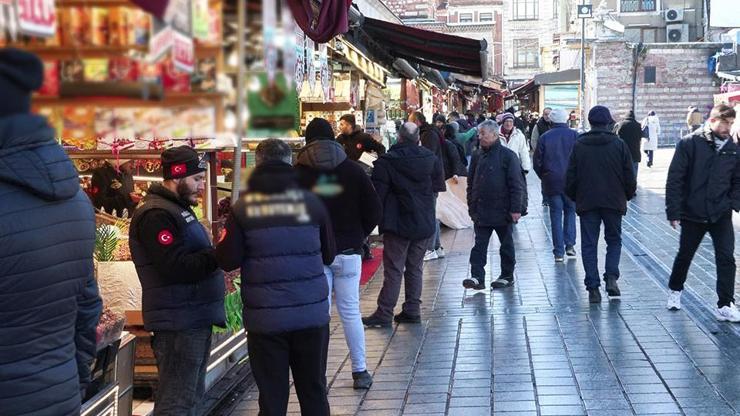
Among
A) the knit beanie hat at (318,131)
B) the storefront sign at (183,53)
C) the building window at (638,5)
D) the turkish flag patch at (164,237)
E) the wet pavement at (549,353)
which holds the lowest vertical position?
the wet pavement at (549,353)

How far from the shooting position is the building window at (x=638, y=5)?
5894cm

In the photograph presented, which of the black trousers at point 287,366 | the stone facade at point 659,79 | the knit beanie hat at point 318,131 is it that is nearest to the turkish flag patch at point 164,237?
the black trousers at point 287,366

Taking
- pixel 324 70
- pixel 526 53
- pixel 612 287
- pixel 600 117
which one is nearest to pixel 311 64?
pixel 324 70

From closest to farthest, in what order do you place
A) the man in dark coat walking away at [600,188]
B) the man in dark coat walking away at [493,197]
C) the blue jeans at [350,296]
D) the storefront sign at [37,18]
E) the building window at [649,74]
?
the storefront sign at [37,18]
the blue jeans at [350,296]
the man in dark coat walking away at [600,188]
the man in dark coat walking away at [493,197]
the building window at [649,74]

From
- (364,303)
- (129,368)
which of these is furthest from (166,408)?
(364,303)

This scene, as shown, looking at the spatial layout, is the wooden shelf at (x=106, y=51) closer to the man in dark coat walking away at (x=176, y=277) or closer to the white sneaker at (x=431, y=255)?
the man in dark coat walking away at (x=176, y=277)

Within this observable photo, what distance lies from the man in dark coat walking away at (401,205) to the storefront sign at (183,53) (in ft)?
22.6

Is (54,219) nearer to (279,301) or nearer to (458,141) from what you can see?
(279,301)

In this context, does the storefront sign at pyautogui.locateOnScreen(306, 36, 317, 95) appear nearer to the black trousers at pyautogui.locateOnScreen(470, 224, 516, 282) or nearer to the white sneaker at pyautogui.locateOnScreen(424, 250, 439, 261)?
the black trousers at pyautogui.locateOnScreen(470, 224, 516, 282)

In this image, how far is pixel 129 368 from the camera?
17.3 feet

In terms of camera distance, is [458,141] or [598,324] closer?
[598,324]

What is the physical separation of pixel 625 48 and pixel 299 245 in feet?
150

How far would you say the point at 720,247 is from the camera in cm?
808

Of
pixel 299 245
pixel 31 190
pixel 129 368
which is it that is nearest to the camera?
pixel 31 190
